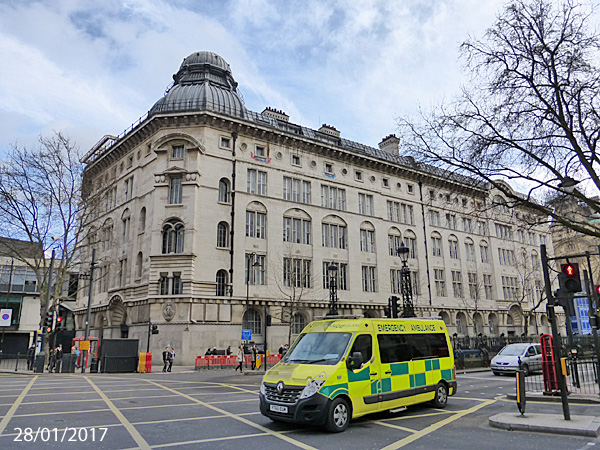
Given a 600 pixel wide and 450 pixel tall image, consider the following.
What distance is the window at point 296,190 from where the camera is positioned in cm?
3762

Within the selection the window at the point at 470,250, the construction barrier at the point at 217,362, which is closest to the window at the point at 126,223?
the construction barrier at the point at 217,362

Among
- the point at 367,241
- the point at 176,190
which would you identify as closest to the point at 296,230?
the point at 367,241

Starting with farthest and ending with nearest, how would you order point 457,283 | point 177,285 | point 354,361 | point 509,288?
1. point 509,288
2. point 457,283
3. point 177,285
4. point 354,361

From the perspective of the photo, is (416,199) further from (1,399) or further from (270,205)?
(1,399)

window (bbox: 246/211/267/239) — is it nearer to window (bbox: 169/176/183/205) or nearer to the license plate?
window (bbox: 169/176/183/205)

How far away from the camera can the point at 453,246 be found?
49125 millimetres

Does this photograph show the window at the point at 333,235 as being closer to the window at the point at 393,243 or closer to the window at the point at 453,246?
the window at the point at 393,243

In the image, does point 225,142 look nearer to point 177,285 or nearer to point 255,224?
point 255,224

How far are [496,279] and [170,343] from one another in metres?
38.9

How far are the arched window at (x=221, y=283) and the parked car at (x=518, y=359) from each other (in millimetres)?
19437

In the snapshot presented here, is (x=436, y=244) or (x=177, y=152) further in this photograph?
(x=436, y=244)

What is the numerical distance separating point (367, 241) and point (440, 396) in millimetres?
30703

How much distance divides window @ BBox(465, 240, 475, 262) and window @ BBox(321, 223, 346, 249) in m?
18.3

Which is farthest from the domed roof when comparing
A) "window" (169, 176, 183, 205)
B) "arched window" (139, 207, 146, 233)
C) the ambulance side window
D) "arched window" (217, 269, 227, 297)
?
the ambulance side window
